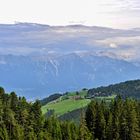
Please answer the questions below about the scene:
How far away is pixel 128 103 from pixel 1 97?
4007 cm

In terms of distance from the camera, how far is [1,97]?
176250 mm

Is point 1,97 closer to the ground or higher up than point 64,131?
higher up

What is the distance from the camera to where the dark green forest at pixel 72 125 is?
15625cm

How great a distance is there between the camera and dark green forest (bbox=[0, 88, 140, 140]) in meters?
156

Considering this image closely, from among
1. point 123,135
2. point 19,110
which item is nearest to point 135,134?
point 123,135

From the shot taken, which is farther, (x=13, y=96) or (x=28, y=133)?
(x=13, y=96)

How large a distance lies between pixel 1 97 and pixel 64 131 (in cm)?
2493

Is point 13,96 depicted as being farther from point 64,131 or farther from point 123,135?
point 123,135

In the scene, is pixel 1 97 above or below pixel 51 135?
above

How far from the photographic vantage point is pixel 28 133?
157m

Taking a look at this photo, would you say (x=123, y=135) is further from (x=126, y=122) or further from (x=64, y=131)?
(x=64, y=131)

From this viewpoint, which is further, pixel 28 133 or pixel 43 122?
pixel 43 122

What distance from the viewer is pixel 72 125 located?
169375 mm

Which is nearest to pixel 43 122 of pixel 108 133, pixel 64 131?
pixel 64 131
